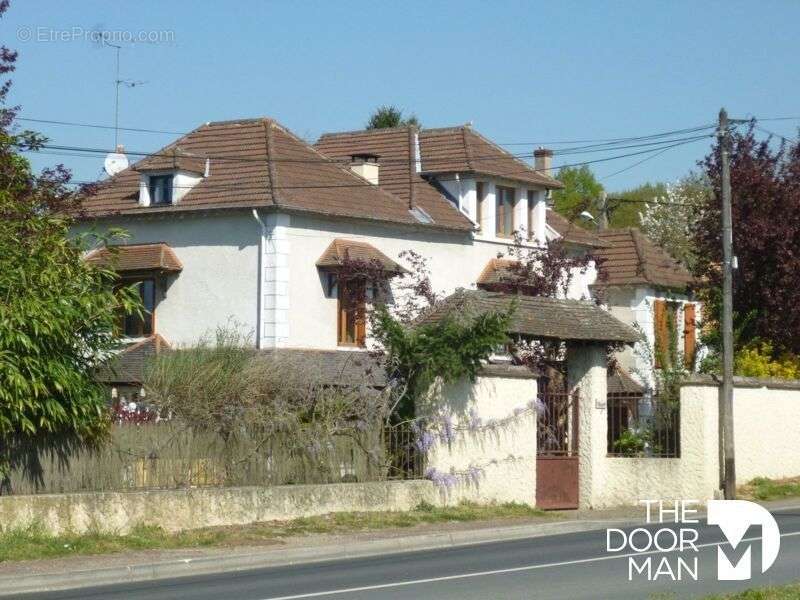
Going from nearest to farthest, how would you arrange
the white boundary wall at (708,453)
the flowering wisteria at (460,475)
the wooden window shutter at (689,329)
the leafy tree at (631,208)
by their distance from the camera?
1. the flowering wisteria at (460,475)
2. the white boundary wall at (708,453)
3. the wooden window shutter at (689,329)
4. the leafy tree at (631,208)

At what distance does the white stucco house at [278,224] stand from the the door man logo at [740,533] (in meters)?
14.0

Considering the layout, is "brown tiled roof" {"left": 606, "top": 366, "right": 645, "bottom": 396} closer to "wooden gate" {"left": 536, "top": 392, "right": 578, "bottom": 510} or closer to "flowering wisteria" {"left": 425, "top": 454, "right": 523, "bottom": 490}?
"wooden gate" {"left": 536, "top": 392, "right": 578, "bottom": 510}

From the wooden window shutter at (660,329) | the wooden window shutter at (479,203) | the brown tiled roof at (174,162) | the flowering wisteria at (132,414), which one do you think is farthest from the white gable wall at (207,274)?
the flowering wisteria at (132,414)

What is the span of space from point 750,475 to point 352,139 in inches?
721

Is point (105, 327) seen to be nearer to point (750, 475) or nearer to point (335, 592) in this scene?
point (335, 592)

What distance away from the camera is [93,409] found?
64.3ft

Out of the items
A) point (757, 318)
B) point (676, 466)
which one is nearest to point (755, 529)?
point (676, 466)

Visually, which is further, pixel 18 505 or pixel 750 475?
pixel 750 475

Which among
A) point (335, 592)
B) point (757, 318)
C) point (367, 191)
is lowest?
point (335, 592)

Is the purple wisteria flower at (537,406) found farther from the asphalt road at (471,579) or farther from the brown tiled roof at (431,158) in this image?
the brown tiled roof at (431,158)

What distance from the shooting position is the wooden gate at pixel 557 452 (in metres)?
25.4

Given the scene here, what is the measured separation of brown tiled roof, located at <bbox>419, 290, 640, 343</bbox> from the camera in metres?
24.7

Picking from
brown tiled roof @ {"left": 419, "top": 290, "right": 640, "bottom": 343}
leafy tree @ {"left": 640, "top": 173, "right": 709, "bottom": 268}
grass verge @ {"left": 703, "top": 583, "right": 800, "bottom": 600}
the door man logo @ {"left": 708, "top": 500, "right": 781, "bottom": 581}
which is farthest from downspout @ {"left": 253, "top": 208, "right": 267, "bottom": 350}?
leafy tree @ {"left": 640, "top": 173, "right": 709, "bottom": 268}

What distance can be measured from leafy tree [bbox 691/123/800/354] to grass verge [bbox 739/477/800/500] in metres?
4.27
